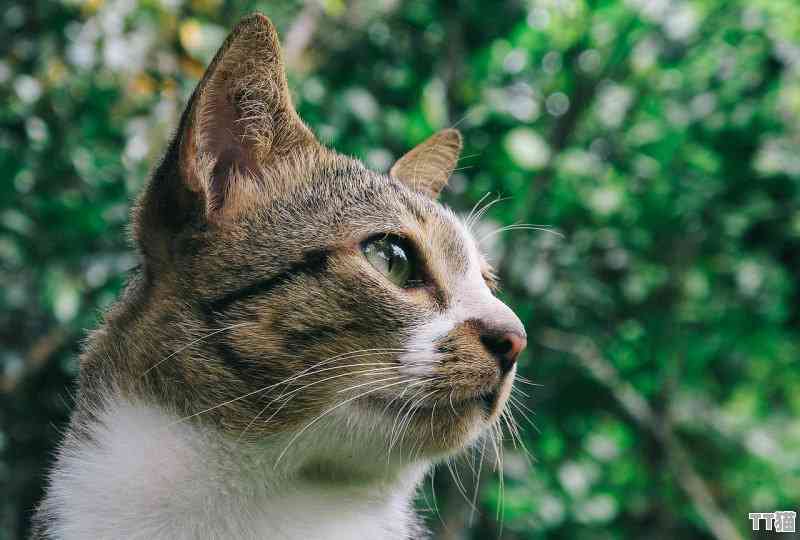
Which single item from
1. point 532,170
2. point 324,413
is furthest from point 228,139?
point 532,170

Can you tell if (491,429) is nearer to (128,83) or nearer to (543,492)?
(543,492)

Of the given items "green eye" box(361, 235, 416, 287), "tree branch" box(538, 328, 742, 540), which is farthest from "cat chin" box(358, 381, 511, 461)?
"tree branch" box(538, 328, 742, 540)

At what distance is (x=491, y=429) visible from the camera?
6.91 ft

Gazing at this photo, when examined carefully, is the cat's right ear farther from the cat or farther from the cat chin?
the cat chin

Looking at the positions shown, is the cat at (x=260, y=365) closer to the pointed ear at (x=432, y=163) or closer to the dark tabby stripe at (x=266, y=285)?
the dark tabby stripe at (x=266, y=285)

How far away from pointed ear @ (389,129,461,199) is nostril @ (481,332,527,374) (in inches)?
37.3

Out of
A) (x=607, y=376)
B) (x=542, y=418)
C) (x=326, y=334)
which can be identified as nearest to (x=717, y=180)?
(x=607, y=376)

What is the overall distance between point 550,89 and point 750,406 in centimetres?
434

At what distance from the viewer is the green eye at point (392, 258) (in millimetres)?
2039

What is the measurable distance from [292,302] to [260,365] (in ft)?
0.58

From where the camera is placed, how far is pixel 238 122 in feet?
6.93

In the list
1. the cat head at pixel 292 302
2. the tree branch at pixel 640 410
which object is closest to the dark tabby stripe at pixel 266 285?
the cat head at pixel 292 302

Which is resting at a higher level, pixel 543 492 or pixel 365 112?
pixel 365 112

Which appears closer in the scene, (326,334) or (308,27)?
(326,334)
